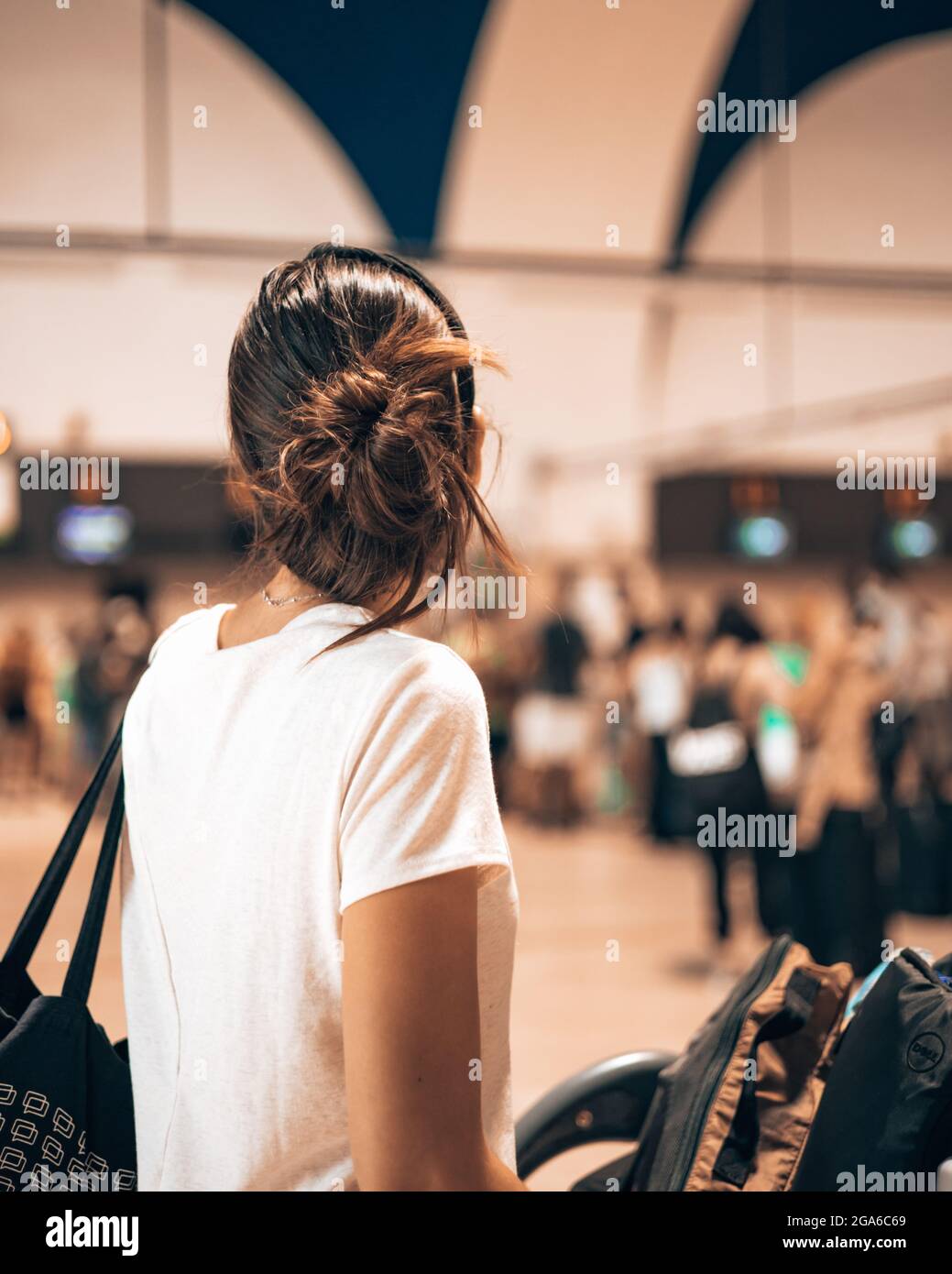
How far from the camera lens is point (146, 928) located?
1.22 metres

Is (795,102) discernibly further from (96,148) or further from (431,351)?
(431,351)

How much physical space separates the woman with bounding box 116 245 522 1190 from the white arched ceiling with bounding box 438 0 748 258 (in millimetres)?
9125

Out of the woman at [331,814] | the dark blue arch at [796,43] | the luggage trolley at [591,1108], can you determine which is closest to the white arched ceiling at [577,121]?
the dark blue arch at [796,43]

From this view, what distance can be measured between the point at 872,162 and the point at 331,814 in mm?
12636

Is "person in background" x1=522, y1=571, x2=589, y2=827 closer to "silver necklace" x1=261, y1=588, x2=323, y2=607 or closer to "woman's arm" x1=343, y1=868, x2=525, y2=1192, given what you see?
"silver necklace" x1=261, y1=588, x2=323, y2=607

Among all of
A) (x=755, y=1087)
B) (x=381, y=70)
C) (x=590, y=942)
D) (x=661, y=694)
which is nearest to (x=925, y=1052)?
(x=755, y=1087)

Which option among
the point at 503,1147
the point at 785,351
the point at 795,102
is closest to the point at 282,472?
the point at 503,1147

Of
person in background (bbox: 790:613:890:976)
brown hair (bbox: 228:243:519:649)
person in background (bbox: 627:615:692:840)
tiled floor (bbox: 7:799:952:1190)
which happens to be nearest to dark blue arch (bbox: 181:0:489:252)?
person in background (bbox: 627:615:692:840)

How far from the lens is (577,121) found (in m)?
10.1

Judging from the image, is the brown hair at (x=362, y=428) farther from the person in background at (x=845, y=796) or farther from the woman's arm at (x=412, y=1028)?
the person in background at (x=845, y=796)

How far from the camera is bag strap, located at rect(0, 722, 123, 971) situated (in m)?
1.26

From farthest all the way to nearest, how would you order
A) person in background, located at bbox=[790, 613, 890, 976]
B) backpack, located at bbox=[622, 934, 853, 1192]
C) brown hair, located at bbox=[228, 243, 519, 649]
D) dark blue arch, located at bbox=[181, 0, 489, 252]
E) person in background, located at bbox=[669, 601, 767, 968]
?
dark blue arch, located at bbox=[181, 0, 489, 252], person in background, located at bbox=[669, 601, 767, 968], person in background, located at bbox=[790, 613, 890, 976], backpack, located at bbox=[622, 934, 853, 1192], brown hair, located at bbox=[228, 243, 519, 649]

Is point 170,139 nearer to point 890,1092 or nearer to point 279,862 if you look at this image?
point 890,1092

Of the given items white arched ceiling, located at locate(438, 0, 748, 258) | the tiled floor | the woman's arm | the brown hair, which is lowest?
the tiled floor
